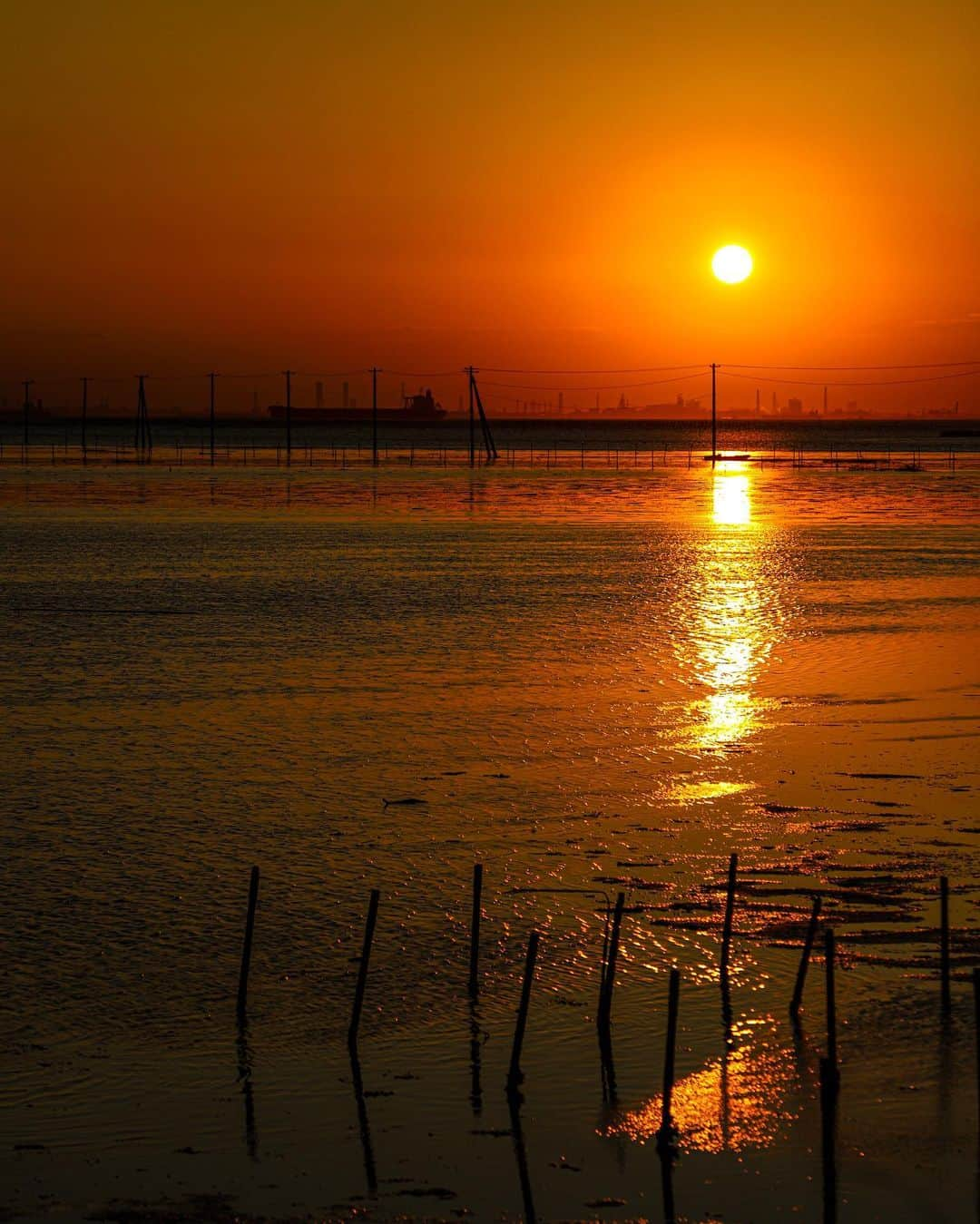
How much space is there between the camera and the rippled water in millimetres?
8141

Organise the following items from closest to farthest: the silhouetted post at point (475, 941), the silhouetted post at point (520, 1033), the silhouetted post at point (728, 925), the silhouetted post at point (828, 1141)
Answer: the silhouetted post at point (828, 1141) → the silhouetted post at point (520, 1033) → the silhouetted post at point (475, 941) → the silhouetted post at point (728, 925)

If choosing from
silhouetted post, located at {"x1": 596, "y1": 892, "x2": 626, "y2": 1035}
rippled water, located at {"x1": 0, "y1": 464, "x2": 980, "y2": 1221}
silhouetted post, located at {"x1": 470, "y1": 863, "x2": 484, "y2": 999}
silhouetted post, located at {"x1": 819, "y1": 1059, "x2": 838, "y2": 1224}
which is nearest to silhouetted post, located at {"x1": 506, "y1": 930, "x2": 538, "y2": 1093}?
rippled water, located at {"x1": 0, "y1": 464, "x2": 980, "y2": 1221}

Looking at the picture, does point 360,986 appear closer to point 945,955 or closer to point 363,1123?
point 363,1123

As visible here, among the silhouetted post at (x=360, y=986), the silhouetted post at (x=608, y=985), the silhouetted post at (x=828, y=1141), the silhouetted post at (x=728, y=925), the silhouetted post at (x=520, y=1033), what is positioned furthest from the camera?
the silhouetted post at (x=728, y=925)

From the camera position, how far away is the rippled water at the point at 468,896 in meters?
8.14

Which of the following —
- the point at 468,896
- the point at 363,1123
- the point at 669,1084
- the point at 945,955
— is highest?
the point at 945,955

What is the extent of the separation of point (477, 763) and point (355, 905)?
4637mm

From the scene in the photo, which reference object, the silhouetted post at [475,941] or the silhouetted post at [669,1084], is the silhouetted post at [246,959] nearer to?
the silhouetted post at [475,941]

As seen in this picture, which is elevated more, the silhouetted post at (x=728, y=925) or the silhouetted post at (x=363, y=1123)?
the silhouetted post at (x=728, y=925)

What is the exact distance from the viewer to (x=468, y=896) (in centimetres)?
1234

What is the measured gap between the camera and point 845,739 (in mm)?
17594

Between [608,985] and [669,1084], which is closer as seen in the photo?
[669,1084]

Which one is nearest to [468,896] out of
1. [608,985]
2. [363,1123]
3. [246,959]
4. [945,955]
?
[246,959]

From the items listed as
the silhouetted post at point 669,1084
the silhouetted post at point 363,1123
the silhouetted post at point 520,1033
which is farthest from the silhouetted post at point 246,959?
the silhouetted post at point 669,1084
